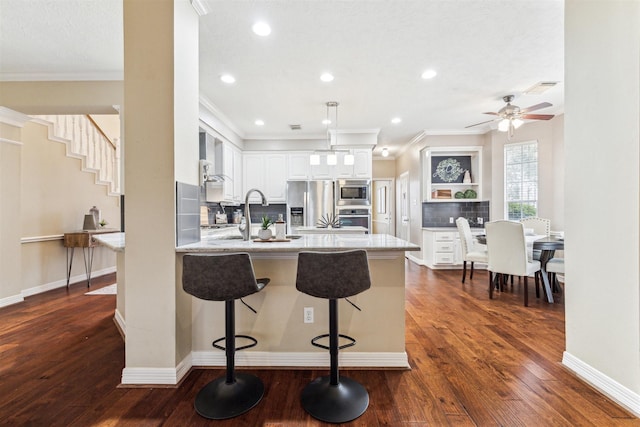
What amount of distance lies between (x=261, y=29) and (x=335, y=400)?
9.36 feet

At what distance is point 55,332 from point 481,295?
481cm

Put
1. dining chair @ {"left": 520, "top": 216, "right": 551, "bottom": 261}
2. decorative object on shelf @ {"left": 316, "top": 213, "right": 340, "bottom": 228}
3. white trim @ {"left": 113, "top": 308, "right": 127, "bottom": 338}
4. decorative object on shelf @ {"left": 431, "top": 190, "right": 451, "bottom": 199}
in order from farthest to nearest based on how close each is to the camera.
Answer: decorative object on shelf @ {"left": 431, "top": 190, "right": 451, "bottom": 199} → decorative object on shelf @ {"left": 316, "top": 213, "right": 340, "bottom": 228} → dining chair @ {"left": 520, "top": 216, "right": 551, "bottom": 261} → white trim @ {"left": 113, "top": 308, "right": 127, "bottom": 338}

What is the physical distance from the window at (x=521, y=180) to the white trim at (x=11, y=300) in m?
7.42

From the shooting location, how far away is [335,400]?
5.69 ft

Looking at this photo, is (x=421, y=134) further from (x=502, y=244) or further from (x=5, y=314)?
(x=5, y=314)

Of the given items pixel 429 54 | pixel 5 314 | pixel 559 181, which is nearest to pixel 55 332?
pixel 5 314

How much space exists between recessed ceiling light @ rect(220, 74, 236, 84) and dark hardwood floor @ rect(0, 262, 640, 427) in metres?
2.91

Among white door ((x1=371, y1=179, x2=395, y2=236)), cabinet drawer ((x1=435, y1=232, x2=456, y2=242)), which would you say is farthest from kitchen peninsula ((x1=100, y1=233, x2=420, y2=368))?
white door ((x1=371, y1=179, x2=395, y2=236))

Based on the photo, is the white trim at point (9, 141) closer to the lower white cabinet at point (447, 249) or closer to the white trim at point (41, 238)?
the white trim at point (41, 238)

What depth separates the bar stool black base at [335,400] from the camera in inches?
64.7

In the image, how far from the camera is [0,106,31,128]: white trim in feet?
11.4

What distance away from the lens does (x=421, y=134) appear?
233 inches

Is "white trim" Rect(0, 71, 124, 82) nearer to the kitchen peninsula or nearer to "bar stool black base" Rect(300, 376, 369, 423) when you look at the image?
the kitchen peninsula

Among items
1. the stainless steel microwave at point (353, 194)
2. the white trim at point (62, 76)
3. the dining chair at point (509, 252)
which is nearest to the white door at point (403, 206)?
the stainless steel microwave at point (353, 194)
